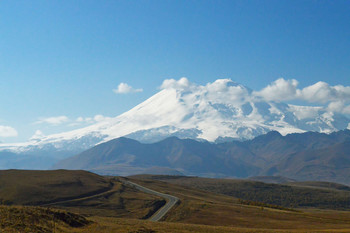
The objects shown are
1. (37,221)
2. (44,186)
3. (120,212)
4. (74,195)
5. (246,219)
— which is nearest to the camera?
(37,221)

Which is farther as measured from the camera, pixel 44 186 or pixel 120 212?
pixel 44 186

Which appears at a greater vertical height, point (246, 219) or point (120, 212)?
point (246, 219)

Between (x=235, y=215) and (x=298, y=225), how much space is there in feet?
50.0

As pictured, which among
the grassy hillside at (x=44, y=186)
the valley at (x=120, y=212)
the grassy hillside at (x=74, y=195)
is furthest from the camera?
the grassy hillside at (x=44, y=186)

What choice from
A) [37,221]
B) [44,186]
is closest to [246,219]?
[37,221]

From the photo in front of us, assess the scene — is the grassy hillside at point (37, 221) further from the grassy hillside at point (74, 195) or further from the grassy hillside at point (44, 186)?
the grassy hillside at point (44, 186)

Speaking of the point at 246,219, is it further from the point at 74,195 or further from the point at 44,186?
the point at 44,186

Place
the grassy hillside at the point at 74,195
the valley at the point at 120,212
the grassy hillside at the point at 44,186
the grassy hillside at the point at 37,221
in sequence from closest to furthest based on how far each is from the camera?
the grassy hillside at the point at 37,221 → the valley at the point at 120,212 → the grassy hillside at the point at 74,195 → the grassy hillside at the point at 44,186

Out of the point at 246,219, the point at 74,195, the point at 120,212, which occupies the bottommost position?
the point at 120,212

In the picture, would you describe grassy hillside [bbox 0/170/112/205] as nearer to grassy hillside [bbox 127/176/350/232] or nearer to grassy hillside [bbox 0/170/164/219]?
grassy hillside [bbox 0/170/164/219]

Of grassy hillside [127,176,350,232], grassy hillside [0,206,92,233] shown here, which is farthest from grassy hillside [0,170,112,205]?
grassy hillside [0,206,92,233]

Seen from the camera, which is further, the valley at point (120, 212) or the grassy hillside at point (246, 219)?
the grassy hillside at point (246, 219)

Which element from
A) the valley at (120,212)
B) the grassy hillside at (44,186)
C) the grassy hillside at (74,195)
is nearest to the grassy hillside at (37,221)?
the valley at (120,212)

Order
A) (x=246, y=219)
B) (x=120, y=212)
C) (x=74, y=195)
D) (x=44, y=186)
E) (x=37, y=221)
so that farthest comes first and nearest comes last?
(x=44, y=186), (x=74, y=195), (x=120, y=212), (x=246, y=219), (x=37, y=221)
